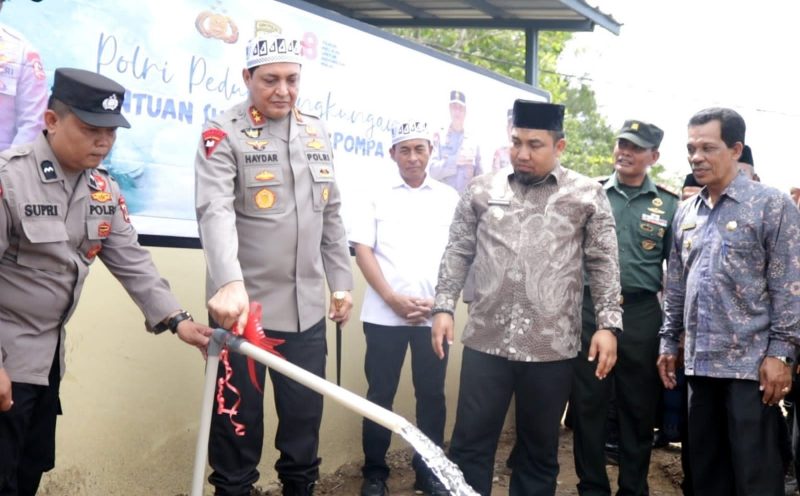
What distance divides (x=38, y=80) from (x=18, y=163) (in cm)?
82

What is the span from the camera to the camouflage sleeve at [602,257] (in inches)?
163

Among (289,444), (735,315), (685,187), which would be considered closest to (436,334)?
(289,444)

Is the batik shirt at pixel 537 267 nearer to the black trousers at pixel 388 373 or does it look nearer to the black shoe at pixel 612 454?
the black trousers at pixel 388 373

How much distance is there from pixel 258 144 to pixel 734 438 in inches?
94.9

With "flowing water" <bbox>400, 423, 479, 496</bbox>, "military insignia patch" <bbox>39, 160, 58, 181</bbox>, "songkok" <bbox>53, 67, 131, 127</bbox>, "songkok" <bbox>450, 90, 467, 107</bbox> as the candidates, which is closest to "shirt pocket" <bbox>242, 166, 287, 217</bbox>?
"songkok" <bbox>53, 67, 131, 127</bbox>

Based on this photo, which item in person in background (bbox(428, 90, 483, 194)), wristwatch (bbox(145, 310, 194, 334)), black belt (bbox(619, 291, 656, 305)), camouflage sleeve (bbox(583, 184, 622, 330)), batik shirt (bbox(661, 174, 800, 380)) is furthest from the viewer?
person in background (bbox(428, 90, 483, 194))

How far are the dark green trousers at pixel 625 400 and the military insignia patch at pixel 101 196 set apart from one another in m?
2.68

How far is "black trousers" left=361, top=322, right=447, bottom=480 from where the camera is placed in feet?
16.7

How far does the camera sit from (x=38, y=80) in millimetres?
3713

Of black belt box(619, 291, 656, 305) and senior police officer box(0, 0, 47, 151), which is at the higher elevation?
senior police officer box(0, 0, 47, 151)

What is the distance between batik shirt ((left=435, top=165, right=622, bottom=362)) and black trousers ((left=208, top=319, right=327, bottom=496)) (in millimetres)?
701

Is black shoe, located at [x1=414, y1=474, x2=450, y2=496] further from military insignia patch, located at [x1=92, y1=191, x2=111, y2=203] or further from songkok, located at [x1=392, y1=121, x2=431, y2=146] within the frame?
military insignia patch, located at [x1=92, y1=191, x2=111, y2=203]

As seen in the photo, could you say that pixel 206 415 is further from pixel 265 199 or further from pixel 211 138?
pixel 211 138

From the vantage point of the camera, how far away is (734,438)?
4043 millimetres
